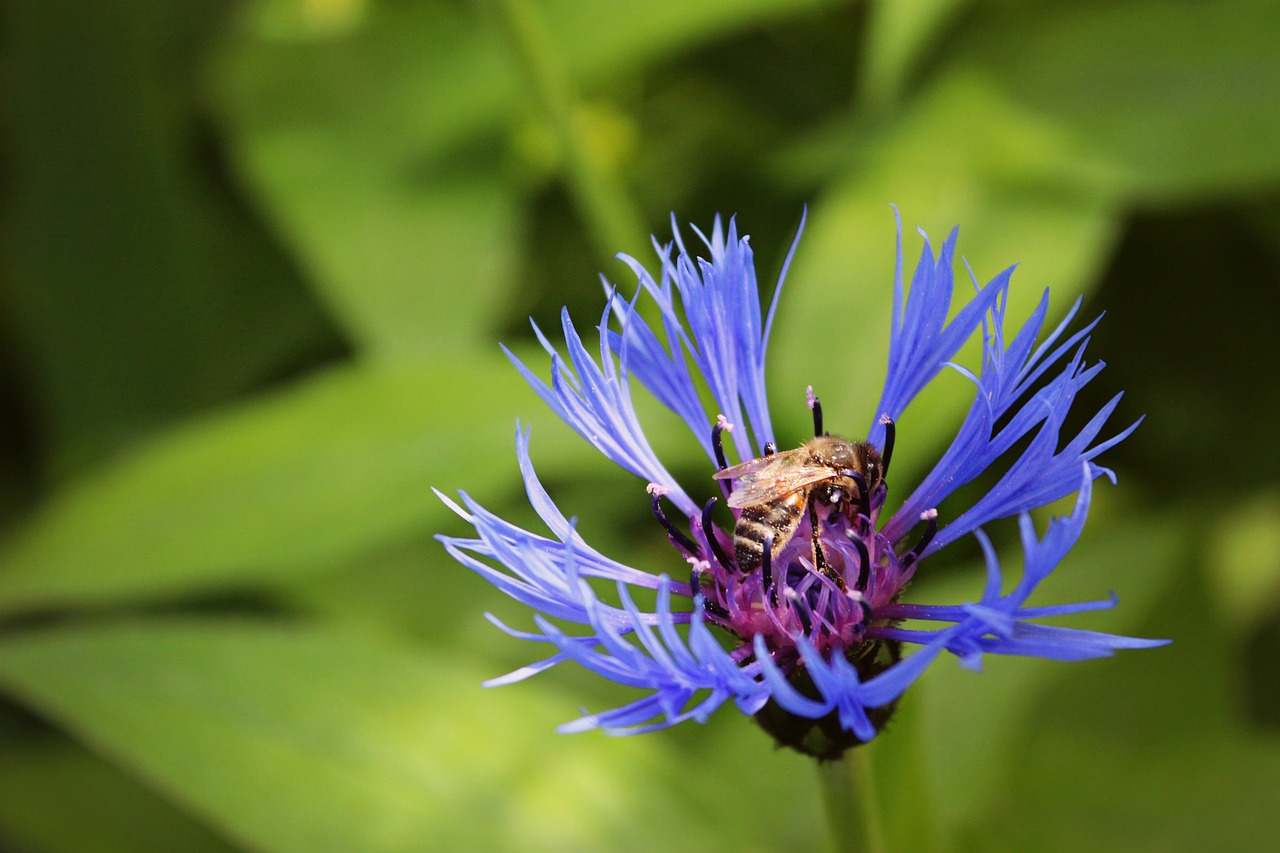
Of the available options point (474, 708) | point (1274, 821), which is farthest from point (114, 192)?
point (1274, 821)

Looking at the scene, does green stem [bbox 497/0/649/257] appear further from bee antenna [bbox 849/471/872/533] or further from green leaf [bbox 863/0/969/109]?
bee antenna [bbox 849/471/872/533]

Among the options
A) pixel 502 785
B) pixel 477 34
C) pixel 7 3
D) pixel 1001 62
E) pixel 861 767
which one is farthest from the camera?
pixel 7 3

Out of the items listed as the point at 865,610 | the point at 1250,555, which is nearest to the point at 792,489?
the point at 865,610

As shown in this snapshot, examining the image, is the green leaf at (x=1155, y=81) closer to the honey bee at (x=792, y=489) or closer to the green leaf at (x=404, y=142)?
the green leaf at (x=404, y=142)

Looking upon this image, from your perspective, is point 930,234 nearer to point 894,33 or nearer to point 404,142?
point 894,33

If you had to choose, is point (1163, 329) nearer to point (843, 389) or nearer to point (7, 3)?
point (843, 389)

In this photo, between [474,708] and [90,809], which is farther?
[90,809]

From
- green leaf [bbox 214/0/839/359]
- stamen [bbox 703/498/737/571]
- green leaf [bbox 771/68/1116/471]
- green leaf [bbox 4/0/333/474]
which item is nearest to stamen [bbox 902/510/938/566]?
stamen [bbox 703/498/737/571]
